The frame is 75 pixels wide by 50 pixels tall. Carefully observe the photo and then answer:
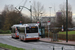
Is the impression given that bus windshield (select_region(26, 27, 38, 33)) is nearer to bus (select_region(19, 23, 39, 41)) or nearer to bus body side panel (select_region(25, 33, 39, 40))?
bus (select_region(19, 23, 39, 41))

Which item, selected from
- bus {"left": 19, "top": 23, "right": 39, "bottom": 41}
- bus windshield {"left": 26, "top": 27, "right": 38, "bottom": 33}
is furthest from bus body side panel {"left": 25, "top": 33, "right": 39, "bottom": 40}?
bus windshield {"left": 26, "top": 27, "right": 38, "bottom": 33}

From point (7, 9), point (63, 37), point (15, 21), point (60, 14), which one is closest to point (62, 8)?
point (60, 14)

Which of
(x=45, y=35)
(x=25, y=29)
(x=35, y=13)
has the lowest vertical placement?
(x=45, y=35)

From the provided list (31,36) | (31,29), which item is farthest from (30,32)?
(31,36)

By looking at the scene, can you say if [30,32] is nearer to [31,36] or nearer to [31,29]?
[31,29]

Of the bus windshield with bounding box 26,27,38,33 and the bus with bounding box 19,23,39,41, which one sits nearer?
the bus with bounding box 19,23,39,41

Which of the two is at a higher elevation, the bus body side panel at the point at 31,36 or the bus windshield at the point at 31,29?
the bus windshield at the point at 31,29

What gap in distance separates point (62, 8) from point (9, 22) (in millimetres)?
23673

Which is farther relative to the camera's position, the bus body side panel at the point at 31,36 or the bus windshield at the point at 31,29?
the bus windshield at the point at 31,29

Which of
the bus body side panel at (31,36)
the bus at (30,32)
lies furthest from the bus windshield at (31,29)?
the bus body side panel at (31,36)

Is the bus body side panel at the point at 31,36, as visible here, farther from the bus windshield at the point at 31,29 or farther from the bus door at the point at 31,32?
the bus windshield at the point at 31,29

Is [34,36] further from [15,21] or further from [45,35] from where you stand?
[15,21]

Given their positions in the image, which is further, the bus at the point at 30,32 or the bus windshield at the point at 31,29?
the bus windshield at the point at 31,29

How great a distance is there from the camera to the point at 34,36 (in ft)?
78.6
